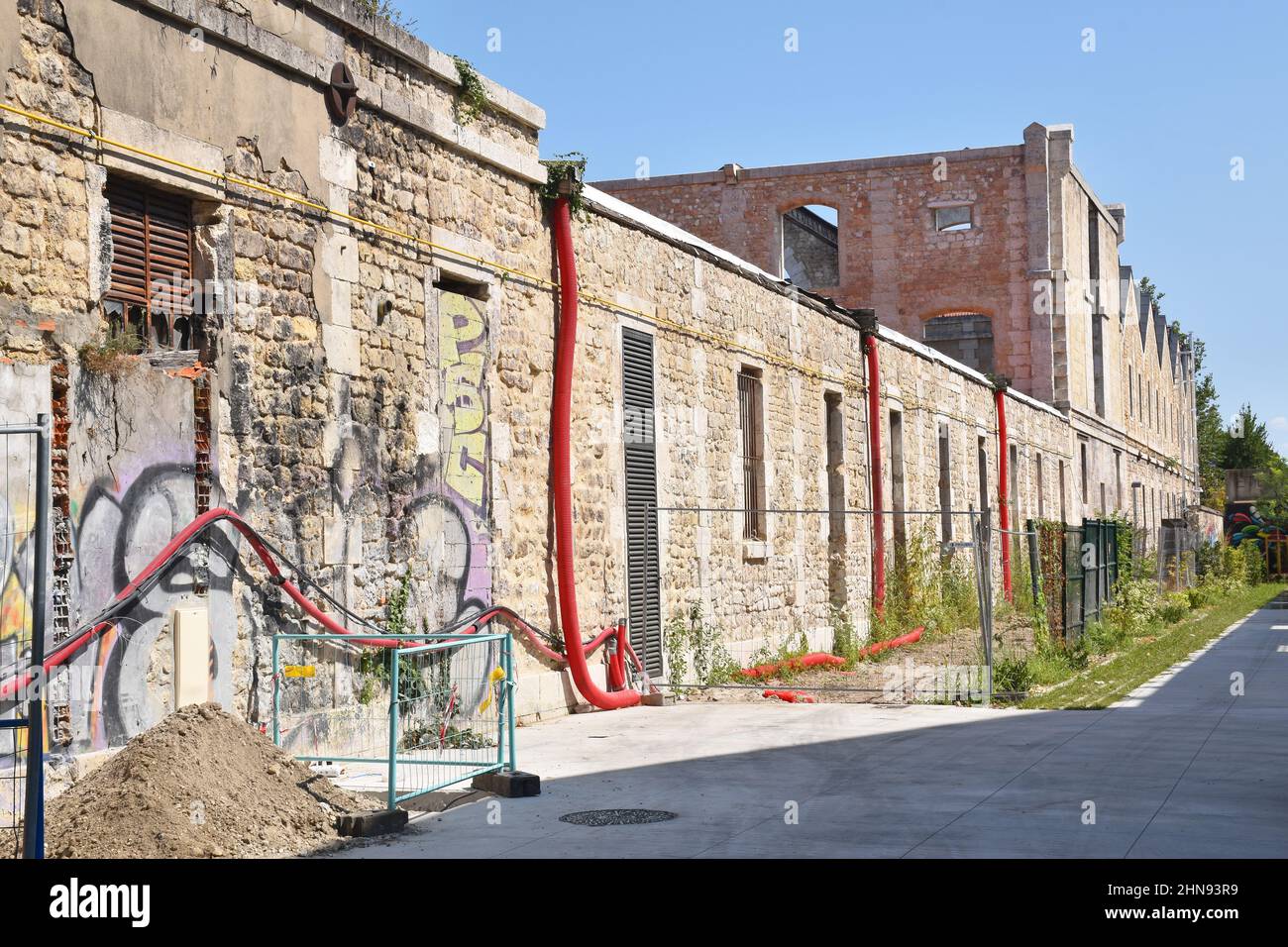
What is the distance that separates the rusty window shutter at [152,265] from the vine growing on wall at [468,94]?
10.7 ft

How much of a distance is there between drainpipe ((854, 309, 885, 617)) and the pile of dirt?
46.0 ft

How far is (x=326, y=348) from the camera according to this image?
952 centimetres

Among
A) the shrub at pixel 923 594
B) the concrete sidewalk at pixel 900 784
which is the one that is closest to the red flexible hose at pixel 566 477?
the concrete sidewalk at pixel 900 784

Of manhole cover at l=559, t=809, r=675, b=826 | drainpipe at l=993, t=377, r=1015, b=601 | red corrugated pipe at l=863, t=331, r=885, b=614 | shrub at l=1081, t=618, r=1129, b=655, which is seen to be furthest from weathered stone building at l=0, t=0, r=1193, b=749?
drainpipe at l=993, t=377, r=1015, b=601

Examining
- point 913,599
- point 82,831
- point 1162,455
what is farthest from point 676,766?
point 1162,455

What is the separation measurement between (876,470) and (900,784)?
1263 cm

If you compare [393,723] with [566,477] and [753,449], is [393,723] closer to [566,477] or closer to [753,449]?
[566,477]

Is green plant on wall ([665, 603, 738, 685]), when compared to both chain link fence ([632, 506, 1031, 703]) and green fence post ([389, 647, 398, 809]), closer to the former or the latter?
chain link fence ([632, 506, 1031, 703])

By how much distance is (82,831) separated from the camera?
21.0 feet

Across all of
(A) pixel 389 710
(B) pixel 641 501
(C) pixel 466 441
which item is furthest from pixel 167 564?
(B) pixel 641 501

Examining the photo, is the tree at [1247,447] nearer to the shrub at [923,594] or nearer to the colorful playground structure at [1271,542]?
the colorful playground structure at [1271,542]

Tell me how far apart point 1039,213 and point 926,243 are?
2.75 meters

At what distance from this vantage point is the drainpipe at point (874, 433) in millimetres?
20625
